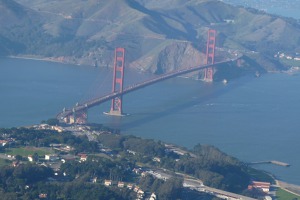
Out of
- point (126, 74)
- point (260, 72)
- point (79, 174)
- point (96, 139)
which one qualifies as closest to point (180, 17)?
point (260, 72)

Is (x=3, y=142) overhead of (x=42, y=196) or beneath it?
overhead

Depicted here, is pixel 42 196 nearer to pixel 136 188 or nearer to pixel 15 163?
pixel 136 188

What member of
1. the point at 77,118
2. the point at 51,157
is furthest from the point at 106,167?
the point at 77,118

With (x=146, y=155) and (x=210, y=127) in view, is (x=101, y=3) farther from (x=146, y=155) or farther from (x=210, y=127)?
(x=146, y=155)

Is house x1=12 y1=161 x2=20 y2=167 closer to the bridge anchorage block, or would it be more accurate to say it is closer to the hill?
the bridge anchorage block

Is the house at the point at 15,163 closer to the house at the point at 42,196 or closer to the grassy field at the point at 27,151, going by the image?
the grassy field at the point at 27,151
